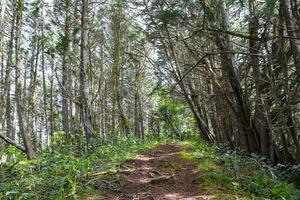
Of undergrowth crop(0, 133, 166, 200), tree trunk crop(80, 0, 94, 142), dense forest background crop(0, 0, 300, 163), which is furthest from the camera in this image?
tree trunk crop(80, 0, 94, 142)

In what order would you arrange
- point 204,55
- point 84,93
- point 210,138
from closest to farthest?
point 204,55, point 84,93, point 210,138

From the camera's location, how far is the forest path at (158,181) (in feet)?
16.8

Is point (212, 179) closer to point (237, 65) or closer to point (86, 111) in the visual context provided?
point (237, 65)

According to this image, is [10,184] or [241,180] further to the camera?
[241,180]

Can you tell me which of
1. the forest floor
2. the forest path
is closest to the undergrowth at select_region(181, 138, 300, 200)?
the forest floor

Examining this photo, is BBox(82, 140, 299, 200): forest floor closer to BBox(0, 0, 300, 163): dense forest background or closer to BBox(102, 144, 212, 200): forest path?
BBox(102, 144, 212, 200): forest path

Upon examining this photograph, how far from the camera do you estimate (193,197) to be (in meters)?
4.96

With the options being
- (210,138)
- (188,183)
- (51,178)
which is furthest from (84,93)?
(210,138)

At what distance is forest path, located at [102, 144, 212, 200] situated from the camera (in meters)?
5.13

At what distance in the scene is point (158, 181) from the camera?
5.94 metres

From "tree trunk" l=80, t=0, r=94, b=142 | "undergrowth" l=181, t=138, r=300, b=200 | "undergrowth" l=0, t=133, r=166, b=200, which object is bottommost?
"undergrowth" l=181, t=138, r=300, b=200

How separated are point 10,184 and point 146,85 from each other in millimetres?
20851

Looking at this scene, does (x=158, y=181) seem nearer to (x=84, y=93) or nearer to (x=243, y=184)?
(x=243, y=184)

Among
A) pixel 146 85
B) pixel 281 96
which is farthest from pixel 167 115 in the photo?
pixel 281 96
